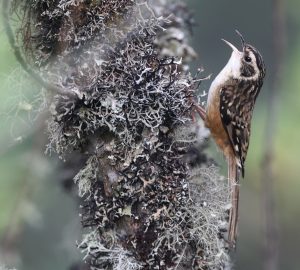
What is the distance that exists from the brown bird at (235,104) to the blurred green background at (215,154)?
5.2 inches

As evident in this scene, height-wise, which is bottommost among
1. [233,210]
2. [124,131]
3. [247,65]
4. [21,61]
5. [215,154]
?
[215,154]

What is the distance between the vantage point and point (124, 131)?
3496 mm

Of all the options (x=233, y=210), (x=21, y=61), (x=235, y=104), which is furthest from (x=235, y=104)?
(x=21, y=61)

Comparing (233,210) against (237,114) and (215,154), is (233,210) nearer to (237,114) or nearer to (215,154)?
(215,154)

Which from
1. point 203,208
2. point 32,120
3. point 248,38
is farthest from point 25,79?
point 248,38

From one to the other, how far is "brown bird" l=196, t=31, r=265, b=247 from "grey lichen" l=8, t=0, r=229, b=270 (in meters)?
0.95

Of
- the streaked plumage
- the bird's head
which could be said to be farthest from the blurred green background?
the bird's head

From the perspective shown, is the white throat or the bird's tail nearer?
the bird's tail

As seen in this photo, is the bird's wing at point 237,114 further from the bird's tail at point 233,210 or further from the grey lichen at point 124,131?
the grey lichen at point 124,131

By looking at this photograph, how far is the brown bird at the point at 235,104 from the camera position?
470 cm

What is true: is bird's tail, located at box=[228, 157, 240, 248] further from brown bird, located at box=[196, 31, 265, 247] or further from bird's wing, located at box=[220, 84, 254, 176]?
bird's wing, located at box=[220, 84, 254, 176]

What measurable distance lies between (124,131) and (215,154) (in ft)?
4.36

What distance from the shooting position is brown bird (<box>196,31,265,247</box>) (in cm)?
470

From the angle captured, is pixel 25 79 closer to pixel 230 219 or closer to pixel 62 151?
pixel 62 151
